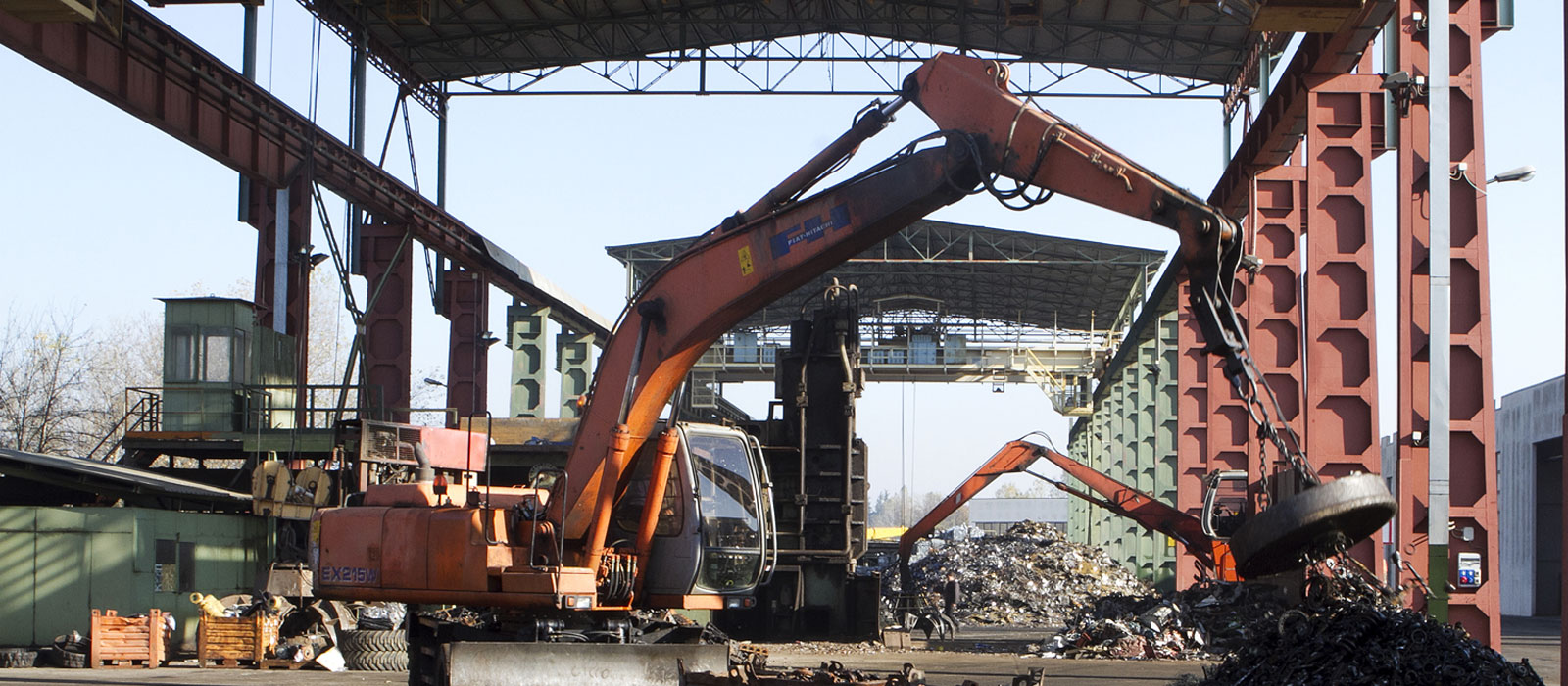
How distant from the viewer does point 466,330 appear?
110ft

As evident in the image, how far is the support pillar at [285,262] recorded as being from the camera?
25016mm

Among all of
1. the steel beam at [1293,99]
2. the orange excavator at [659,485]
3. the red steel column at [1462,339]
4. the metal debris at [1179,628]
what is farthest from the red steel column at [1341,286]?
the orange excavator at [659,485]

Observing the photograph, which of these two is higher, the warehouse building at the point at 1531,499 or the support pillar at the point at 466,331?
the support pillar at the point at 466,331

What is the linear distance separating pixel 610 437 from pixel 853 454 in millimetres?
10912

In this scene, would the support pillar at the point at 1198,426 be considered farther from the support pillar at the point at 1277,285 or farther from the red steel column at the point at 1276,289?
the support pillar at the point at 1277,285

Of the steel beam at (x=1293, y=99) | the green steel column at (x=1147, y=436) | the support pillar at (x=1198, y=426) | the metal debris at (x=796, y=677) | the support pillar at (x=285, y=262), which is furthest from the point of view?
the green steel column at (x=1147, y=436)

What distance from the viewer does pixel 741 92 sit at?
32562 millimetres

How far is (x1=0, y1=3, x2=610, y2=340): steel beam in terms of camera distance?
18578 millimetres

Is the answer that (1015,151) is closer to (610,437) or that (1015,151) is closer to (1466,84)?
(610,437)

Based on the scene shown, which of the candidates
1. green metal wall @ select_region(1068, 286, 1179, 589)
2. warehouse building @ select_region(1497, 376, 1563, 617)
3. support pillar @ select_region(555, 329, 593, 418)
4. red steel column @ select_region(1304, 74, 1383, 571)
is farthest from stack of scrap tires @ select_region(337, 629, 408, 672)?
warehouse building @ select_region(1497, 376, 1563, 617)

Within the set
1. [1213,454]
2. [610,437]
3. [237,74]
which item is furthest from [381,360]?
[610,437]

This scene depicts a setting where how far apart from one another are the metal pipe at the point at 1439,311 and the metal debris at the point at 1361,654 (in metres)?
4.02

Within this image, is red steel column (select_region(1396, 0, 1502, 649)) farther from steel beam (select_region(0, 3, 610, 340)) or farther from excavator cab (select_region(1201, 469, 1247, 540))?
steel beam (select_region(0, 3, 610, 340))

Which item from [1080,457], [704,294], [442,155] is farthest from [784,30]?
[1080,457]
